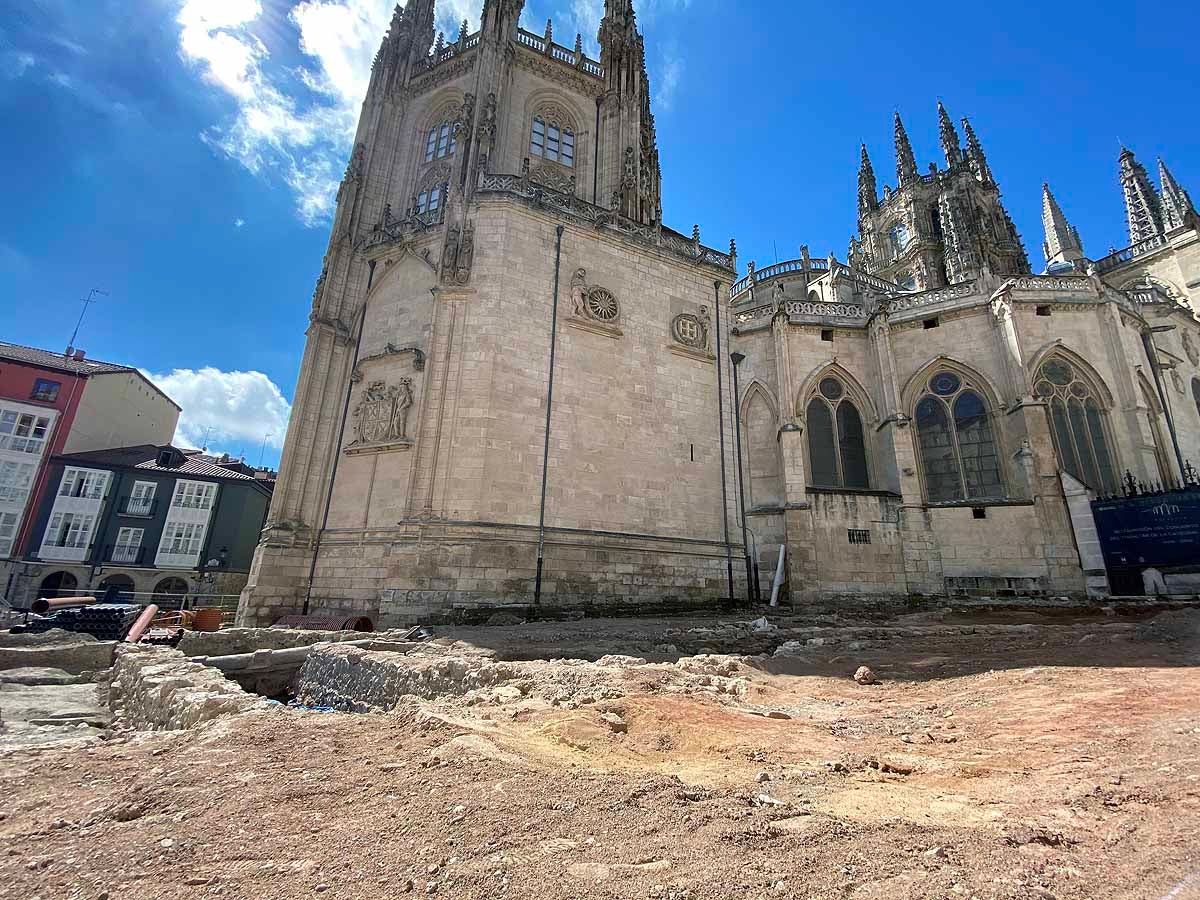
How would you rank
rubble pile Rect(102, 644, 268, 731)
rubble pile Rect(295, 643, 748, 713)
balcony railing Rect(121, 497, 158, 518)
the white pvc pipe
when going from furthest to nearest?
balcony railing Rect(121, 497, 158, 518) → the white pvc pipe → rubble pile Rect(295, 643, 748, 713) → rubble pile Rect(102, 644, 268, 731)

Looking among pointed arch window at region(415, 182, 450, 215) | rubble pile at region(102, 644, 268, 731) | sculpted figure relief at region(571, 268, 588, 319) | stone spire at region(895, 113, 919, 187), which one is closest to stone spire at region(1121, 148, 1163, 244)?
stone spire at region(895, 113, 919, 187)

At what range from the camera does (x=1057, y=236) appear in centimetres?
4219

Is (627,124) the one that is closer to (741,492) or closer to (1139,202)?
(741,492)

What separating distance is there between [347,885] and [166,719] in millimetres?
4838

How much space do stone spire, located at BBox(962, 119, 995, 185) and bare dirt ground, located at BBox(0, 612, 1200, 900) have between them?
47990mm

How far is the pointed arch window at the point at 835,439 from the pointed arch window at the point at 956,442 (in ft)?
6.96

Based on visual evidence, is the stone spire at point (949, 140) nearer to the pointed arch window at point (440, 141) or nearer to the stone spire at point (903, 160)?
the stone spire at point (903, 160)

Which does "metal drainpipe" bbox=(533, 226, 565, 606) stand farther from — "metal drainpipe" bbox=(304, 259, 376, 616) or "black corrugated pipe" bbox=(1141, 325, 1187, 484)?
"black corrugated pipe" bbox=(1141, 325, 1187, 484)

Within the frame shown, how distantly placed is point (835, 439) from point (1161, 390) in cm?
1187

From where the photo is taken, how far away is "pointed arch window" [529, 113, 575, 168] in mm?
22750

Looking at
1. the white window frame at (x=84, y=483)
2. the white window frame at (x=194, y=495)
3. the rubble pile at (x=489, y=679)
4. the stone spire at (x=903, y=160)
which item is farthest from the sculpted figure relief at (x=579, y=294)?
the stone spire at (x=903, y=160)

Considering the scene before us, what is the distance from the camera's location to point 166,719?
547 centimetres

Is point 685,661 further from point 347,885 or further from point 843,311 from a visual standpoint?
point 843,311

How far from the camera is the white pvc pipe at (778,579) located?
16031 mm
